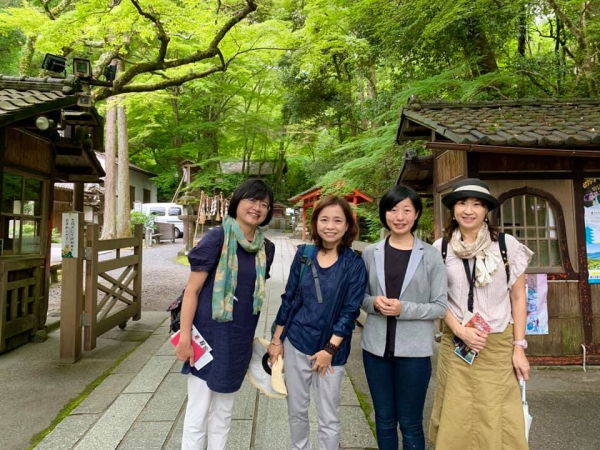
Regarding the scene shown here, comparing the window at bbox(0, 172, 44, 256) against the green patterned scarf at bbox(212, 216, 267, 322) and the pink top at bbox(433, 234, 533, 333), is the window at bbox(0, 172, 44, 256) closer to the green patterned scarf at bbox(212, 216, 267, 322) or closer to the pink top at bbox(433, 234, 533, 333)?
the green patterned scarf at bbox(212, 216, 267, 322)

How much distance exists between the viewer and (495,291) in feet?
7.00

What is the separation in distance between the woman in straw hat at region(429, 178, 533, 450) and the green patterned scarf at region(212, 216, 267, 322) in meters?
1.19

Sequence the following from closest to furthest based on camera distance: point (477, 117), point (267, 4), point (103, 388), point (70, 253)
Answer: point (103, 388)
point (70, 253)
point (477, 117)
point (267, 4)

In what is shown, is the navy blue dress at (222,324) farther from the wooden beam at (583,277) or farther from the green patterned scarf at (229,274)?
the wooden beam at (583,277)

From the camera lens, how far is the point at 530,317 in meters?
4.44

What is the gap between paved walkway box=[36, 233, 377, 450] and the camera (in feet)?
8.96

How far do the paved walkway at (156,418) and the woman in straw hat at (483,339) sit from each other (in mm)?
919

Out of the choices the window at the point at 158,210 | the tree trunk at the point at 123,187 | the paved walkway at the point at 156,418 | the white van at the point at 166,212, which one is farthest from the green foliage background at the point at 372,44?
the window at the point at 158,210

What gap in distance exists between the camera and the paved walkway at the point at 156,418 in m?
2.73

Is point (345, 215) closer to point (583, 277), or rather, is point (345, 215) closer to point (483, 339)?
point (483, 339)

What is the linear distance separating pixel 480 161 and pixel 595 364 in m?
2.85

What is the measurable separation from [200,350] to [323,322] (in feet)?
2.54

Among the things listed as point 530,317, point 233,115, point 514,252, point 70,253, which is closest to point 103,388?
point 70,253

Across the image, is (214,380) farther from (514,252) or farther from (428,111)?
(428,111)
